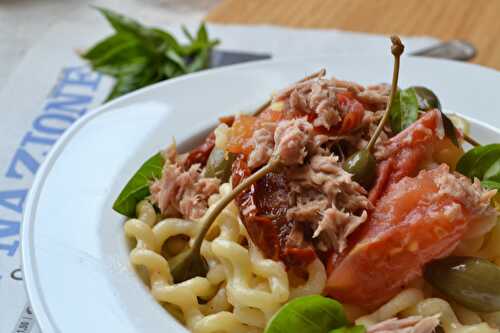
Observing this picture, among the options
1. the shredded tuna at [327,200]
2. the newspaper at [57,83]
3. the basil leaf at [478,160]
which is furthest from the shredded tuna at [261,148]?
the newspaper at [57,83]

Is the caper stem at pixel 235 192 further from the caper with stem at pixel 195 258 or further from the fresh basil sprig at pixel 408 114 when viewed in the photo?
the fresh basil sprig at pixel 408 114

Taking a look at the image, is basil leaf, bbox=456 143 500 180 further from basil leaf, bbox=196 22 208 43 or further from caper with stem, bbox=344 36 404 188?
basil leaf, bbox=196 22 208 43

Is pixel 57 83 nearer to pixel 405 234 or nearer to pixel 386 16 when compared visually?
pixel 386 16

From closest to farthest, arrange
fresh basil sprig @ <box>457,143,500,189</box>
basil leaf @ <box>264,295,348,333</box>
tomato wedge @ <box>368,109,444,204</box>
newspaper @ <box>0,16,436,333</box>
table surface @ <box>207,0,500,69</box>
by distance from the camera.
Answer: basil leaf @ <box>264,295,348,333</box> → tomato wedge @ <box>368,109,444,204</box> → fresh basil sprig @ <box>457,143,500,189</box> → newspaper @ <box>0,16,436,333</box> → table surface @ <box>207,0,500,69</box>

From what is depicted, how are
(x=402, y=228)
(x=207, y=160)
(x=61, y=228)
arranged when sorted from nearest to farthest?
(x=402, y=228) < (x=61, y=228) < (x=207, y=160)

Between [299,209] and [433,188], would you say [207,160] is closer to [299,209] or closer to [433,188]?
[299,209]

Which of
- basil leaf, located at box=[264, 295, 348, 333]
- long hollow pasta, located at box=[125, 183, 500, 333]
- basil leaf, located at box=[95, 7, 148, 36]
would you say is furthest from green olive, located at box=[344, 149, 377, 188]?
basil leaf, located at box=[95, 7, 148, 36]

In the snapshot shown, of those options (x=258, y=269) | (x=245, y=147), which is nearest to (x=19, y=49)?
(x=245, y=147)
